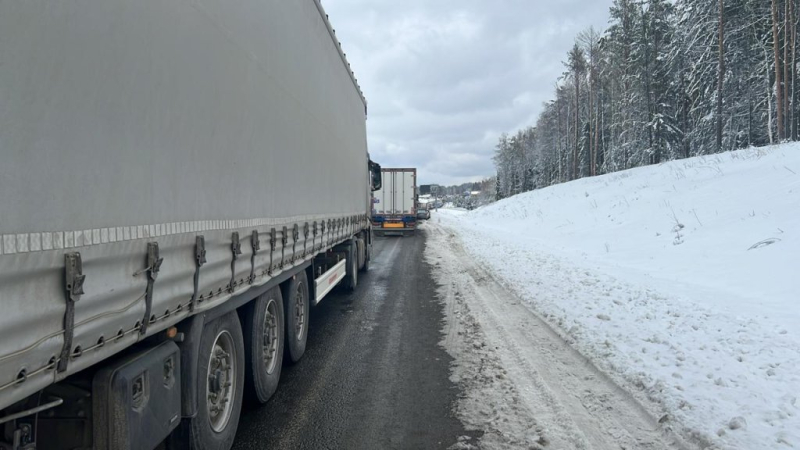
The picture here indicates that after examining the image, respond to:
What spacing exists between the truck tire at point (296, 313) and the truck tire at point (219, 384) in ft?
4.74

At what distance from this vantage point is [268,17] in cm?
401

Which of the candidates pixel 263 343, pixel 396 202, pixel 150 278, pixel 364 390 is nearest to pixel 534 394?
pixel 364 390

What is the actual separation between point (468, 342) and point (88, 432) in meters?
4.82

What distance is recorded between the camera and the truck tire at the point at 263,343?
13.3ft

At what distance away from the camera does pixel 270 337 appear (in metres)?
4.73

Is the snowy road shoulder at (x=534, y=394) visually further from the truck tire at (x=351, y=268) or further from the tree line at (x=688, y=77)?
the tree line at (x=688, y=77)

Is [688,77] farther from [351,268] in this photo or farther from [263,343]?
[263,343]

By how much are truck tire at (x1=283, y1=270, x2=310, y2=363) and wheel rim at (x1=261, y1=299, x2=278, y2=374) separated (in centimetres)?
33

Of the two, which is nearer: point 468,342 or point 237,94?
point 237,94

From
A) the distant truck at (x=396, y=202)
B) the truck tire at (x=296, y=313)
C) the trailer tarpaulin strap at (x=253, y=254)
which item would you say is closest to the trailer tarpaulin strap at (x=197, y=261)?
the trailer tarpaulin strap at (x=253, y=254)

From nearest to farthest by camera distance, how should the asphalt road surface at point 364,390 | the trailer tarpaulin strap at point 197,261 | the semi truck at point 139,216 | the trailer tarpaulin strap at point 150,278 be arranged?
the semi truck at point 139,216, the trailer tarpaulin strap at point 150,278, the trailer tarpaulin strap at point 197,261, the asphalt road surface at point 364,390

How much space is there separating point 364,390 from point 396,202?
22084 millimetres

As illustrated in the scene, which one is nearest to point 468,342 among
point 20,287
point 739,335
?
point 739,335

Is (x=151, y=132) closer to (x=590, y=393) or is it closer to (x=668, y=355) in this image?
(x=590, y=393)
